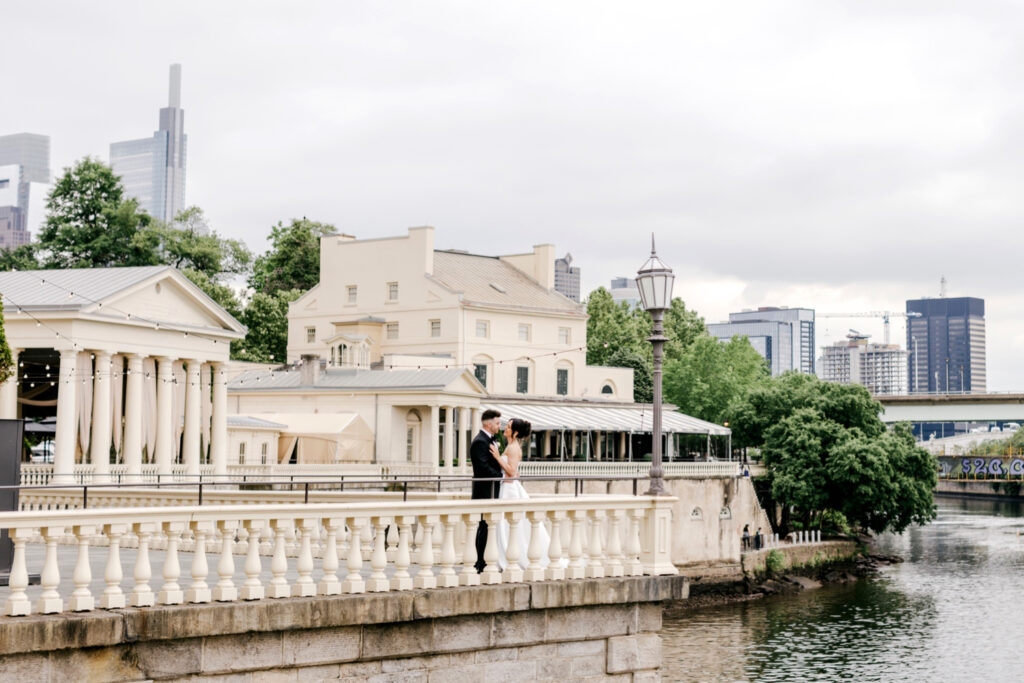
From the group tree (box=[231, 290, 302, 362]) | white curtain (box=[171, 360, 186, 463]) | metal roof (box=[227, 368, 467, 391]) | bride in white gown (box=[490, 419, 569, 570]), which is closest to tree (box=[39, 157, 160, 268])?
tree (box=[231, 290, 302, 362])

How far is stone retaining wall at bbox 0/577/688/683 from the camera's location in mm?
9875

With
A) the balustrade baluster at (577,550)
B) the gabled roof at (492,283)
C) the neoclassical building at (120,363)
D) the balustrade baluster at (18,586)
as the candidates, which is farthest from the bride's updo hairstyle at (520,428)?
the gabled roof at (492,283)

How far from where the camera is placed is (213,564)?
51.1 feet

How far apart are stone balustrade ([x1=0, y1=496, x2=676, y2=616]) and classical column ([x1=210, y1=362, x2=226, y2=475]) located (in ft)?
95.5

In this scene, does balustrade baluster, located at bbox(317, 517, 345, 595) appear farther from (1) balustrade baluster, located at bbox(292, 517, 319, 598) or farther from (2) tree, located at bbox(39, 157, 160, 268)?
(2) tree, located at bbox(39, 157, 160, 268)

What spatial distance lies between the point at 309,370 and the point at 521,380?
15104 mm

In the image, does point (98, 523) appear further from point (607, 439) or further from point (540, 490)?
point (607, 439)

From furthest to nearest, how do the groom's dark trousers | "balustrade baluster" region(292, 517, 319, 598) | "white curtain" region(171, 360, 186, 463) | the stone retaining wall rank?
"white curtain" region(171, 360, 186, 463), the groom's dark trousers, "balustrade baluster" region(292, 517, 319, 598), the stone retaining wall

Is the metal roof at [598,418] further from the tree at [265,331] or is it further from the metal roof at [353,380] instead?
the tree at [265,331]

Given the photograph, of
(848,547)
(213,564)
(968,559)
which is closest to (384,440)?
(848,547)

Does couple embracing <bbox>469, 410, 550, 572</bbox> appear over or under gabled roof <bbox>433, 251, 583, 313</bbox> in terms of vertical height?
under

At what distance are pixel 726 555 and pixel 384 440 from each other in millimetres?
14881

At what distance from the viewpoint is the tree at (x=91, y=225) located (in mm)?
79562

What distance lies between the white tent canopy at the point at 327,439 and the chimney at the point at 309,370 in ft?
11.1
